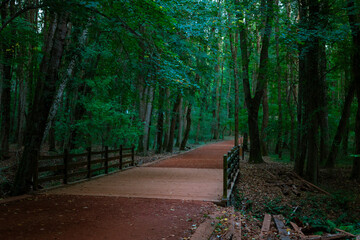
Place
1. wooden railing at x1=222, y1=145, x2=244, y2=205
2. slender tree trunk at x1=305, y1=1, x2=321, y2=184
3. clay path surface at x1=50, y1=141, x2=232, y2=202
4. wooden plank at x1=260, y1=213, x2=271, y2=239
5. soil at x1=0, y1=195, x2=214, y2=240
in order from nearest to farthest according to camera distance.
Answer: soil at x1=0, y1=195, x2=214, y2=240
wooden plank at x1=260, y1=213, x2=271, y2=239
wooden railing at x1=222, y1=145, x2=244, y2=205
clay path surface at x1=50, y1=141, x2=232, y2=202
slender tree trunk at x1=305, y1=1, x2=321, y2=184

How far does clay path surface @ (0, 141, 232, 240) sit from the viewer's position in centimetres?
475

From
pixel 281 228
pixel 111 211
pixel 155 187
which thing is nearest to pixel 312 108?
pixel 281 228

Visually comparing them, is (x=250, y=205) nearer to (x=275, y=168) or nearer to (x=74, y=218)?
(x=74, y=218)

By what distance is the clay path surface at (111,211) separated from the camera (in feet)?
15.6

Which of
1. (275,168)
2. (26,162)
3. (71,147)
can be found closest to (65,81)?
(71,147)

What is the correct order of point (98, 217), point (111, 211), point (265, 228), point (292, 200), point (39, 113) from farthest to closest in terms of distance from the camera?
1. point (292, 200)
2. point (39, 113)
3. point (265, 228)
4. point (111, 211)
5. point (98, 217)

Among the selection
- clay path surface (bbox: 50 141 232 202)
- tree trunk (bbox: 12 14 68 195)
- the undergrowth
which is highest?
tree trunk (bbox: 12 14 68 195)

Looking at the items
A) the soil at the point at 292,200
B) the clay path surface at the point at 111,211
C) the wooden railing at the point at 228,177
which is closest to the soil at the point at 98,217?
the clay path surface at the point at 111,211

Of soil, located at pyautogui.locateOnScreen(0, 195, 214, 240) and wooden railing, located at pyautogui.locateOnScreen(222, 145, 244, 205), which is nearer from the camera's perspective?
soil, located at pyautogui.locateOnScreen(0, 195, 214, 240)

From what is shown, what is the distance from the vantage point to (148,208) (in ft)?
20.9

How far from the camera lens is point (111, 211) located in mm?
6082

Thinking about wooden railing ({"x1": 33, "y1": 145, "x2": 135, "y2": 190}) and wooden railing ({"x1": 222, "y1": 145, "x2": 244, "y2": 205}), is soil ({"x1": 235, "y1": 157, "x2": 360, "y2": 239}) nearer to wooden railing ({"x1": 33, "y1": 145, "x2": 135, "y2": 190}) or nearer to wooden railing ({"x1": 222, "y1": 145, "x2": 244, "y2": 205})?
wooden railing ({"x1": 222, "y1": 145, "x2": 244, "y2": 205})

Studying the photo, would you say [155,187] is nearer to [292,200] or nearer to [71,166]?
[71,166]

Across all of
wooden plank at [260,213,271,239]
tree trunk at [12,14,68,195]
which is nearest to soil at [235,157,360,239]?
wooden plank at [260,213,271,239]
